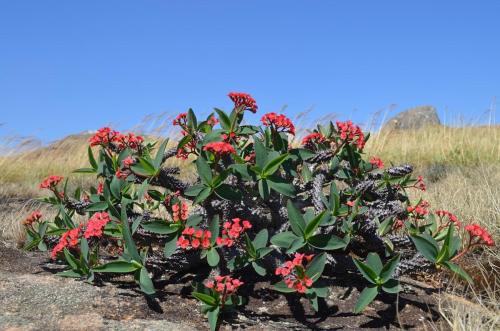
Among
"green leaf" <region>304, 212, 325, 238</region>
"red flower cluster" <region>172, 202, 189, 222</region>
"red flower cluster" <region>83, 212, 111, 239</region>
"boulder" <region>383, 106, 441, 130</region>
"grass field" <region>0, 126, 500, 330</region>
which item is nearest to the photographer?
"green leaf" <region>304, 212, 325, 238</region>

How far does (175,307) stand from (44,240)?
1269 millimetres

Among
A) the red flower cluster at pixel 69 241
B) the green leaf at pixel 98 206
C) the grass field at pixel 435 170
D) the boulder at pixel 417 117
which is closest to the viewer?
the red flower cluster at pixel 69 241

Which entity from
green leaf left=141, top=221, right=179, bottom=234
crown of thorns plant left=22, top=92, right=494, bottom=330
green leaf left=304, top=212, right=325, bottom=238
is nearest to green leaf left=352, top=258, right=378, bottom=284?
crown of thorns plant left=22, top=92, right=494, bottom=330

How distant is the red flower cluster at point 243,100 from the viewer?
9.70 feet

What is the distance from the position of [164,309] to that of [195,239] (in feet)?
1.44

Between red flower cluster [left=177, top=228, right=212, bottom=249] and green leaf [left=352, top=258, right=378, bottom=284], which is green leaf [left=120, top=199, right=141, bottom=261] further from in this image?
green leaf [left=352, top=258, right=378, bottom=284]

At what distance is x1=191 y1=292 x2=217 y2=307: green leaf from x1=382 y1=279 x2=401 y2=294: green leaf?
0.83m

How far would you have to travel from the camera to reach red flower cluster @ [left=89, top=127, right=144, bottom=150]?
127 inches

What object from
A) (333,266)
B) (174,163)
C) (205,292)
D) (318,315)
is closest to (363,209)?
(333,266)

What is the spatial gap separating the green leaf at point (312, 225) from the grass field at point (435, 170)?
112cm

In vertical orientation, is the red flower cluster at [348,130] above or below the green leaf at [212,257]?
above

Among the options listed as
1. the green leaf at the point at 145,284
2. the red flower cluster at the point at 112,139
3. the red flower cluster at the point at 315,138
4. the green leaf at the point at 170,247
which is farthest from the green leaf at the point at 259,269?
the red flower cluster at the point at 112,139

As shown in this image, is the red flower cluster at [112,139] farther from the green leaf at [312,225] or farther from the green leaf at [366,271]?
the green leaf at [366,271]

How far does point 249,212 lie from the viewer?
3.10 meters
